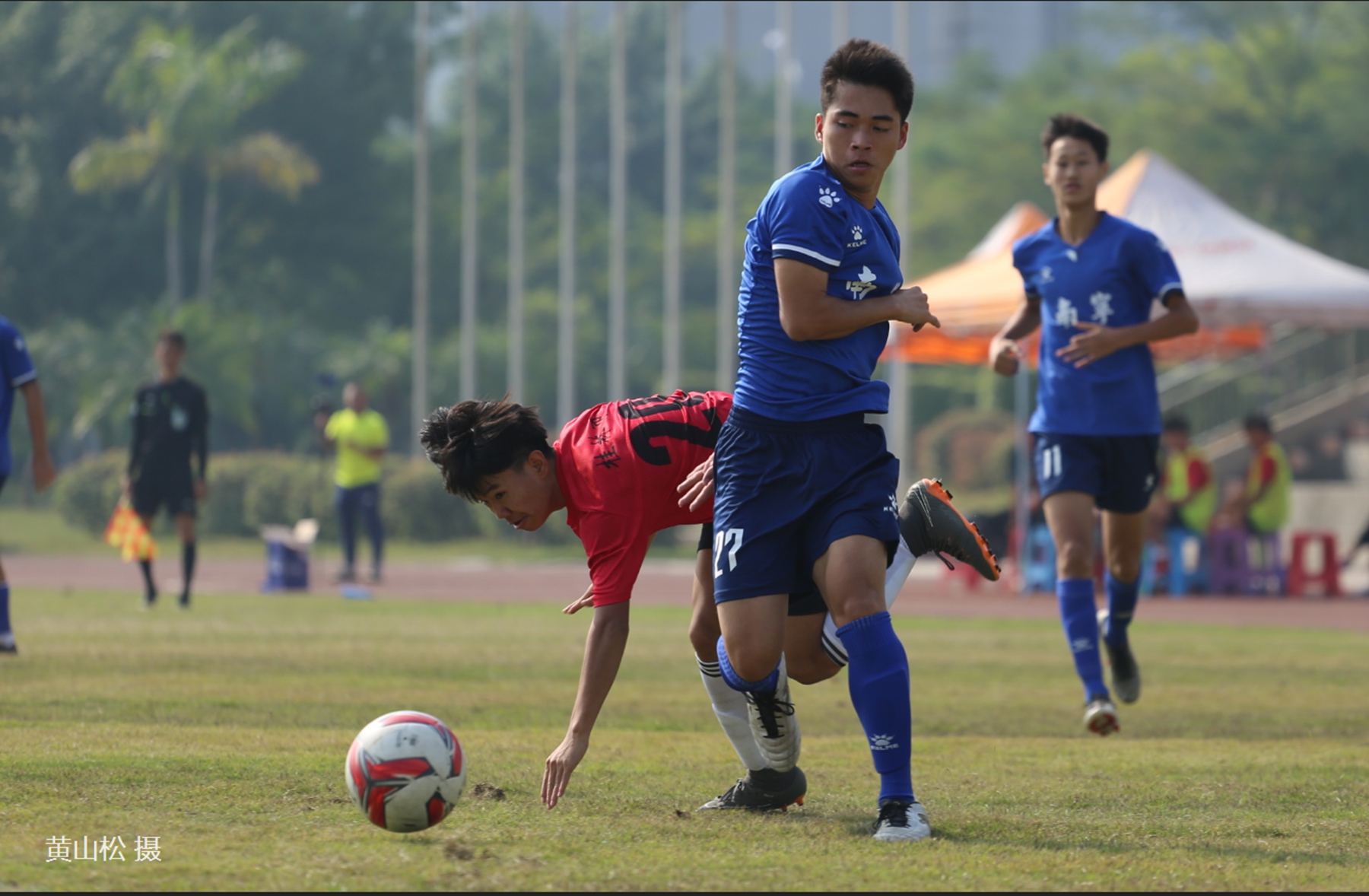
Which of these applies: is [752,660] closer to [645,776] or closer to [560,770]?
[560,770]

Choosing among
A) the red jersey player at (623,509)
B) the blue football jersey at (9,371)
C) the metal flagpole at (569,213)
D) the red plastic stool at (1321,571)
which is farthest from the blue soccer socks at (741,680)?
the metal flagpole at (569,213)

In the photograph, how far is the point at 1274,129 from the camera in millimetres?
43031

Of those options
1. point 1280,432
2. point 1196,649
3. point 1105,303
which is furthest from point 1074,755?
point 1280,432

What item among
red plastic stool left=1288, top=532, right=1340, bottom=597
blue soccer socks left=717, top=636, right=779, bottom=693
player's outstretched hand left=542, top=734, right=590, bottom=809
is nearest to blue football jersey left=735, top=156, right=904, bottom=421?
blue soccer socks left=717, top=636, right=779, bottom=693

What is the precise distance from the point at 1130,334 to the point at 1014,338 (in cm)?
79

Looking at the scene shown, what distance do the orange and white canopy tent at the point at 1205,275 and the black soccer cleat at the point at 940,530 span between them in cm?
1188

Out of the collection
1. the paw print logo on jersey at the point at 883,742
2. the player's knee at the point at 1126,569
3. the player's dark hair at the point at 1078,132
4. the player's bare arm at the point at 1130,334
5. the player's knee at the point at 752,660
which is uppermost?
the player's dark hair at the point at 1078,132

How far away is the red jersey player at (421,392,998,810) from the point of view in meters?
4.82

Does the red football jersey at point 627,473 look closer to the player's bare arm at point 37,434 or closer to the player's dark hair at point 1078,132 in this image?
the player's dark hair at point 1078,132

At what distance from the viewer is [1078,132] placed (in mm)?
7957

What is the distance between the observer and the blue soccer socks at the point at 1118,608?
811 centimetres

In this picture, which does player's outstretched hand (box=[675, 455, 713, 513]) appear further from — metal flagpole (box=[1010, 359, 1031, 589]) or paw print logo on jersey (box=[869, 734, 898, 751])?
metal flagpole (box=[1010, 359, 1031, 589])

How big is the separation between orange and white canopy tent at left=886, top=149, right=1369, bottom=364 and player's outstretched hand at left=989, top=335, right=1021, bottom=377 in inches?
369

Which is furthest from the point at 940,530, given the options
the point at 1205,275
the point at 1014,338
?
the point at 1205,275
